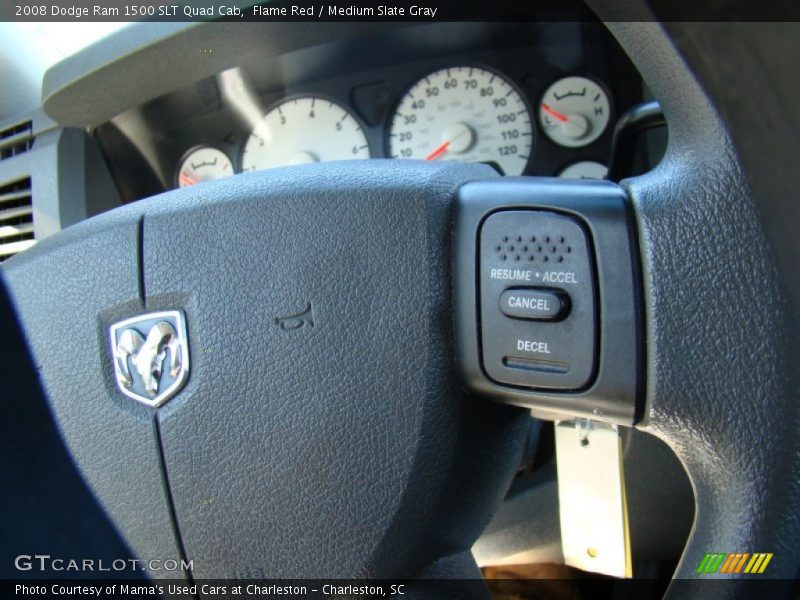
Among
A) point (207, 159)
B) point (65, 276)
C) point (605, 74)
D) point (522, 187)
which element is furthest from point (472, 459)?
point (207, 159)

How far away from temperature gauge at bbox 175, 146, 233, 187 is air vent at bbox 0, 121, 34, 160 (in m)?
0.33

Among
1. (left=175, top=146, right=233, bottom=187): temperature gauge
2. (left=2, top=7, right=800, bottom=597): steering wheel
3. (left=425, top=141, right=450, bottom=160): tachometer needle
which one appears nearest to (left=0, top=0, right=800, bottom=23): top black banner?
(left=425, top=141, right=450, bottom=160): tachometer needle

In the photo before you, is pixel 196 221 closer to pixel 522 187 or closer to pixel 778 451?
pixel 522 187

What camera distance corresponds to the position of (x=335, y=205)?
64cm

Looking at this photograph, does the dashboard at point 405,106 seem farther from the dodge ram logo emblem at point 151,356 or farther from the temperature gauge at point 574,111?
the dodge ram logo emblem at point 151,356

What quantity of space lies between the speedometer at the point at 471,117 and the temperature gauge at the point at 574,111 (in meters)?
0.05

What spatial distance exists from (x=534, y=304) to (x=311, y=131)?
1.27 meters

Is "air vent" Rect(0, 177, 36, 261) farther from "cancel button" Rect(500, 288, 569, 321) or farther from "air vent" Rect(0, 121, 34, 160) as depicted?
"cancel button" Rect(500, 288, 569, 321)

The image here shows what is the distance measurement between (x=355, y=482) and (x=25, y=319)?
0.40 metres

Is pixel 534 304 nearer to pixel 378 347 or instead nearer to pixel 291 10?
pixel 378 347

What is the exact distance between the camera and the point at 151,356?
69 cm

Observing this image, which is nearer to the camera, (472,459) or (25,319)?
(472,459)

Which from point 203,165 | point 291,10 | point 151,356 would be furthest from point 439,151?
point 151,356

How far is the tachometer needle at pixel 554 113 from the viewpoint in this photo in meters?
1.53
